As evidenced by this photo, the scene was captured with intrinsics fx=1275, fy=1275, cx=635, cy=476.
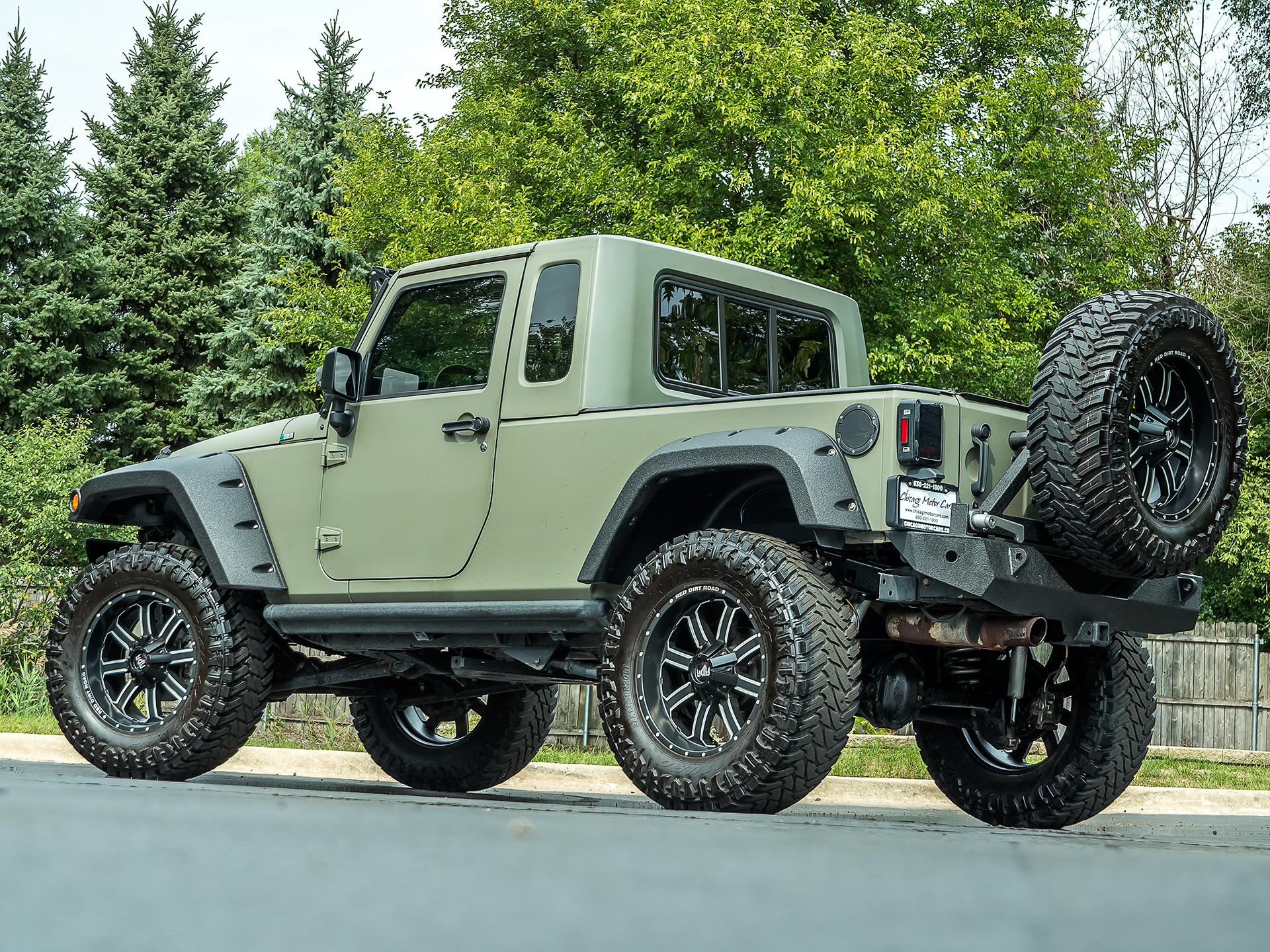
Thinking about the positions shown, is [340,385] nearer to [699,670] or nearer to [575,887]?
[699,670]

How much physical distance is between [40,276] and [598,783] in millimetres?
28439

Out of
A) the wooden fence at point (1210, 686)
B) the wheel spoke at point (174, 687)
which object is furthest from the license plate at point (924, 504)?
the wooden fence at point (1210, 686)

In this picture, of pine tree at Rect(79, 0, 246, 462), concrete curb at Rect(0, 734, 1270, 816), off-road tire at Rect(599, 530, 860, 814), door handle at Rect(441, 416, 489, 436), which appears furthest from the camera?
pine tree at Rect(79, 0, 246, 462)

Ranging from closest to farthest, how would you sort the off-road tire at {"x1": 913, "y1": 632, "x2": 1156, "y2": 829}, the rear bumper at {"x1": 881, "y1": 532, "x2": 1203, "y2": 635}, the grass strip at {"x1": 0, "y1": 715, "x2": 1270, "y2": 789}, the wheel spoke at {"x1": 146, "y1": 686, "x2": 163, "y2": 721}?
the rear bumper at {"x1": 881, "y1": 532, "x2": 1203, "y2": 635}
the off-road tire at {"x1": 913, "y1": 632, "x2": 1156, "y2": 829}
the wheel spoke at {"x1": 146, "y1": 686, "x2": 163, "y2": 721}
the grass strip at {"x1": 0, "y1": 715, "x2": 1270, "y2": 789}

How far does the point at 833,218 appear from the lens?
1434 centimetres

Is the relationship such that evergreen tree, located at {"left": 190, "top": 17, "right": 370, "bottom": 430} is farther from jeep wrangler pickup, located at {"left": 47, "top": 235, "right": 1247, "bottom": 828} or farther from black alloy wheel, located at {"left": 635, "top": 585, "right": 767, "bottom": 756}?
black alloy wheel, located at {"left": 635, "top": 585, "right": 767, "bottom": 756}

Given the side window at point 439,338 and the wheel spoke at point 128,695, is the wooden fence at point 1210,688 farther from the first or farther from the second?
the wheel spoke at point 128,695

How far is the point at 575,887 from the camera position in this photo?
1907 millimetres

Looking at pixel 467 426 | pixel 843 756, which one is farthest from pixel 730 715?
pixel 843 756

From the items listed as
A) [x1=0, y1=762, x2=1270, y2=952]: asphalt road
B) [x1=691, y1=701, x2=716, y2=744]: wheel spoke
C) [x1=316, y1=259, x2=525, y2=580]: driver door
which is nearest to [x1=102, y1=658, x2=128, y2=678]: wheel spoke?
[x1=316, y1=259, x2=525, y2=580]: driver door

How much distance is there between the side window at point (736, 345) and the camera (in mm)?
5707

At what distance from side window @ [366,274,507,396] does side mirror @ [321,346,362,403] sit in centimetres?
9

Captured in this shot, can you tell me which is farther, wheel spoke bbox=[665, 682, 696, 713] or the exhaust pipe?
wheel spoke bbox=[665, 682, 696, 713]

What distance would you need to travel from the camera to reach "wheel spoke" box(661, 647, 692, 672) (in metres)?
4.45
